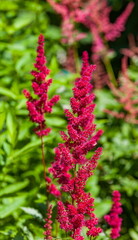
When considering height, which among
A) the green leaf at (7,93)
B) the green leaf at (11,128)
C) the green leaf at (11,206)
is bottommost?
the green leaf at (11,206)

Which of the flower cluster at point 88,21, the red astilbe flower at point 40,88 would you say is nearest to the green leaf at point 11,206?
the red astilbe flower at point 40,88

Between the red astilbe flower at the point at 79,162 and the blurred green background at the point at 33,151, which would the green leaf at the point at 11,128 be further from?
the red astilbe flower at the point at 79,162

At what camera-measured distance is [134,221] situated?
10.2 ft

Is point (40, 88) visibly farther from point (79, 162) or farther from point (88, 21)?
point (88, 21)

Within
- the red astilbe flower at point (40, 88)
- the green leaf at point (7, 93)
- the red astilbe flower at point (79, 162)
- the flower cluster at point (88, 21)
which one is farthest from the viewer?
the flower cluster at point (88, 21)

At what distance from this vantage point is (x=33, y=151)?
8.79ft

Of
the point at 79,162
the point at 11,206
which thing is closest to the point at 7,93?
the point at 11,206

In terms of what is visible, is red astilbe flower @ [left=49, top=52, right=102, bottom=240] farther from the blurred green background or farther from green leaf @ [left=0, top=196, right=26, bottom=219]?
green leaf @ [left=0, top=196, right=26, bottom=219]

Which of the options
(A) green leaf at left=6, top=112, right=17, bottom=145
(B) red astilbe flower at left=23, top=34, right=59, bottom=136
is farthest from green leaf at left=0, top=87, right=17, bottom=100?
(B) red astilbe flower at left=23, top=34, right=59, bottom=136

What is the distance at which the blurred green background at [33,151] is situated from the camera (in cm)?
216

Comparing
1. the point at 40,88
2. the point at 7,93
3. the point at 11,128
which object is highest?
the point at 7,93

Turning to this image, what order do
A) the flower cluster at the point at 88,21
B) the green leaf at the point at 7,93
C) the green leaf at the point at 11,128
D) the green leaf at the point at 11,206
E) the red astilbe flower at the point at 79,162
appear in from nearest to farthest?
the red astilbe flower at the point at 79,162 → the green leaf at the point at 11,206 → the green leaf at the point at 11,128 → the green leaf at the point at 7,93 → the flower cluster at the point at 88,21

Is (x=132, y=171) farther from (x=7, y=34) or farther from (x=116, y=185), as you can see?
(x=7, y=34)

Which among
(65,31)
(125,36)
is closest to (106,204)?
(65,31)
